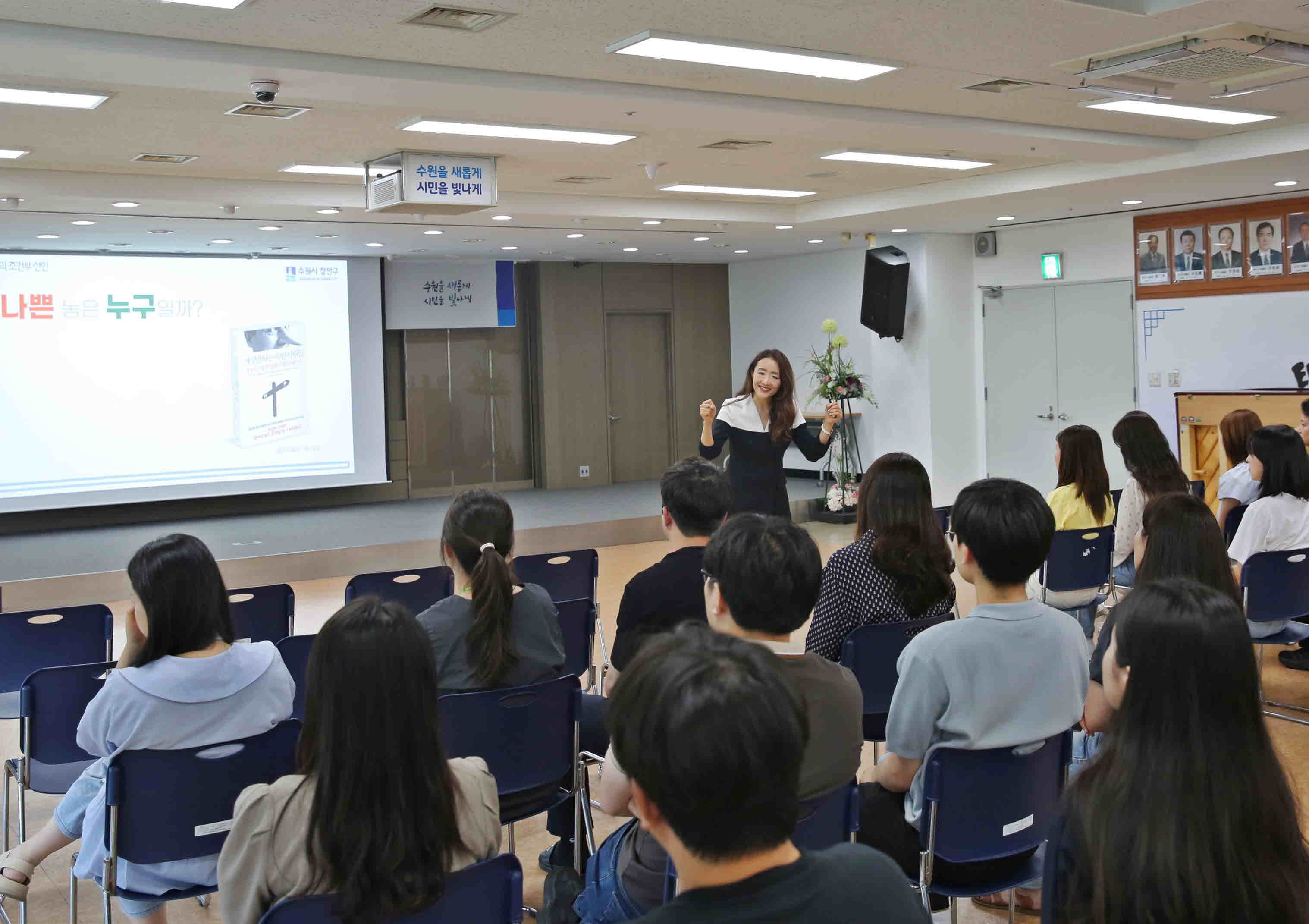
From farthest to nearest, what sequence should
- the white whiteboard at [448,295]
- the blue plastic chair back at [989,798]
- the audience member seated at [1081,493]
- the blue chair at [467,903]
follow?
the white whiteboard at [448,295]
the audience member seated at [1081,493]
the blue plastic chair back at [989,798]
the blue chair at [467,903]

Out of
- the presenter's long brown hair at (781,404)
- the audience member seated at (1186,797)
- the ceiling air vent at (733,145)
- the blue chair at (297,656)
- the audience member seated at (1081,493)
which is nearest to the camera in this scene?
the audience member seated at (1186,797)

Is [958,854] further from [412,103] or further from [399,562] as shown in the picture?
[399,562]

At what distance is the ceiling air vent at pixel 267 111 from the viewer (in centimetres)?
538

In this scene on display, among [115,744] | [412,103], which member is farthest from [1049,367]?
[115,744]

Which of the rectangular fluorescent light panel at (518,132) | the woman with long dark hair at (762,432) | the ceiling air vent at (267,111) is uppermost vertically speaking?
the rectangular fluorescent light panel at (518,132)

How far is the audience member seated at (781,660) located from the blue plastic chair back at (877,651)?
3.37 ft

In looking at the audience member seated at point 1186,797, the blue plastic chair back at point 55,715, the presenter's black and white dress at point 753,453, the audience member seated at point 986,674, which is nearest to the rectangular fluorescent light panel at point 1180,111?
the presenter's black and white dress at point 753,453

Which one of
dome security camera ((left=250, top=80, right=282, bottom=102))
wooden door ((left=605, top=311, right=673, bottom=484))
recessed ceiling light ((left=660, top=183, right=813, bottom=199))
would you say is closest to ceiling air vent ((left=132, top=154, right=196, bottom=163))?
dome security camera ((left=250, top=80, right=282, bottom=102))

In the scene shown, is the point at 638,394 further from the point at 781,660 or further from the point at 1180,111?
the point at 781,660

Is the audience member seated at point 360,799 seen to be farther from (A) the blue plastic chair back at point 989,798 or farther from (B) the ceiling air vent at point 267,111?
(B) the ceiling air vent at point 267,111

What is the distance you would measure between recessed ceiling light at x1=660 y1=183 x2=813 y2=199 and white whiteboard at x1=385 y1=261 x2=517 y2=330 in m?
4.74

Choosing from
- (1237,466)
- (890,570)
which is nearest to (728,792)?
(890,570)

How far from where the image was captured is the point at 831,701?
2240 millimetres

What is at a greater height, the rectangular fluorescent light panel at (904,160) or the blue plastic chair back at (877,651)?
the rectangular fluorescent light panel at (904,160)
